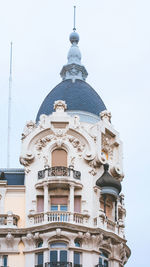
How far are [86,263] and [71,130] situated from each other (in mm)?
9754

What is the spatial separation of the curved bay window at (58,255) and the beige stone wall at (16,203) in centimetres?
300

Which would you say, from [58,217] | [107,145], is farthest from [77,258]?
[107,145]

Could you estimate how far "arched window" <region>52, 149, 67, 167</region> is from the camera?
56000mm

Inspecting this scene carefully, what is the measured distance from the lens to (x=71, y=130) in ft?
186

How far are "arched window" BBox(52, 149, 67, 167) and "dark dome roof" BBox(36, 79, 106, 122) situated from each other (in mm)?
3912

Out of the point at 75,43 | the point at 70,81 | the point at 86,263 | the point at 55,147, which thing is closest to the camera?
the point at 86,263

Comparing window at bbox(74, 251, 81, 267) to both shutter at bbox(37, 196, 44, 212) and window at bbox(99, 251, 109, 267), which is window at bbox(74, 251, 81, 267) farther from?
shutter at bbox(37, 196, 44, 212)

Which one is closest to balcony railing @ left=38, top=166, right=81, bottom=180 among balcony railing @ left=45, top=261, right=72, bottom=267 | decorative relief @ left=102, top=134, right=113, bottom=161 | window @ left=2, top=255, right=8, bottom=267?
decorative relief @ left=102, top=134, right=113, bottom=161

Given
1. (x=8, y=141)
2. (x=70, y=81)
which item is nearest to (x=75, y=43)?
(x=70, y=81)

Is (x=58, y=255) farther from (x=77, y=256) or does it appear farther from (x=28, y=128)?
(x=28, y=128)

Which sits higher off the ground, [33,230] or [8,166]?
[8,166]

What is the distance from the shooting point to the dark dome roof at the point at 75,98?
5934 cm

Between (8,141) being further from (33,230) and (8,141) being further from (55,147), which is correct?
(33,230)

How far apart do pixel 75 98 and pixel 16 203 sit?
9.75m
